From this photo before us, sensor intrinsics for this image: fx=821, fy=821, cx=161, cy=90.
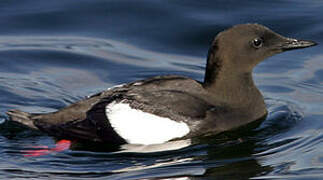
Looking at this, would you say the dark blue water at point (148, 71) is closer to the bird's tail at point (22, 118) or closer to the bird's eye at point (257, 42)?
the bird's tail at point (22, 118)

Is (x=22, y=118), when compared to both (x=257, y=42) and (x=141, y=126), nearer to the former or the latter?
(x=141, y=126)

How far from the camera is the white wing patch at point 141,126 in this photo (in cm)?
762

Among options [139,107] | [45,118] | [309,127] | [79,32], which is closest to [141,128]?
[139,107]

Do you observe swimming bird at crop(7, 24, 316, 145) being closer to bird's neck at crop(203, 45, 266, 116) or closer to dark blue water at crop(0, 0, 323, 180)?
bird's neck at crop(203, 45, 266, 116)

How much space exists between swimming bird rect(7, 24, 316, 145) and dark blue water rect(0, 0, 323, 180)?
0.18m

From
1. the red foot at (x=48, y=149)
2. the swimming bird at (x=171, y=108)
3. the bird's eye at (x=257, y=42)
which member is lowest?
the red foot at (x=48, y=149)

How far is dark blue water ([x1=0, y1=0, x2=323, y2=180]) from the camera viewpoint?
23.7 feet

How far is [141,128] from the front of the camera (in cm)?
768

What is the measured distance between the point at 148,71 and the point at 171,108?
250 cm

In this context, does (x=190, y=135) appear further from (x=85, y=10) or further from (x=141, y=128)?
(x=85, y=10)

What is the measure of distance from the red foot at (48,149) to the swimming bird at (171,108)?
0.07 meters

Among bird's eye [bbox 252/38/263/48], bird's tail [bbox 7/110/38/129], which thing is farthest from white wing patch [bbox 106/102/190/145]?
bird's eye [bbox 252/38/263/48]

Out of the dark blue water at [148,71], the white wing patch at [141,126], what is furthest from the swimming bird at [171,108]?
the dark blue water at [148,71]

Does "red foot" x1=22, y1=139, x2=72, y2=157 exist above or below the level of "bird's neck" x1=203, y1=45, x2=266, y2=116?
below
